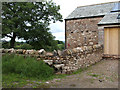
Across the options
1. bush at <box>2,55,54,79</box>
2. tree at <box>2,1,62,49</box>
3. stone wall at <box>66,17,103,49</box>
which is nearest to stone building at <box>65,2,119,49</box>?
stone wall at <box>66,17,103,49</box>

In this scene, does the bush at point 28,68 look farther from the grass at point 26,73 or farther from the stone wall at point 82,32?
the stone wall at point 82,32

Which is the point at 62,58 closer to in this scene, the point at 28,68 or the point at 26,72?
the point at 28,68

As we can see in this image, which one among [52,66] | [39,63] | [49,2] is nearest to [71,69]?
[52,66]

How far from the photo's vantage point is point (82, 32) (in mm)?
12242

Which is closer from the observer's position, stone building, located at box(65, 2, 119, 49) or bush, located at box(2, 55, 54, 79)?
bush, located at box(2, 55, 54, 79)

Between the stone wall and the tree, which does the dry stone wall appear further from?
the tree

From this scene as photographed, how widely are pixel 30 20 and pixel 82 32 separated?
711cm

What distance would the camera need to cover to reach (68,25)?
1309cm

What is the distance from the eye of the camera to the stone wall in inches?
450

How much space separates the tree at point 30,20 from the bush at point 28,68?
7.91 metres

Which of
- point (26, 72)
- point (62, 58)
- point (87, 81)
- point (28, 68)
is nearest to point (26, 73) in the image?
point (26, 72)

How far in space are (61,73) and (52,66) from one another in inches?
21.8

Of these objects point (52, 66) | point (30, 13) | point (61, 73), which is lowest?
point (61, 73)

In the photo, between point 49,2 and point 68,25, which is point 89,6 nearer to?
point 68,25
